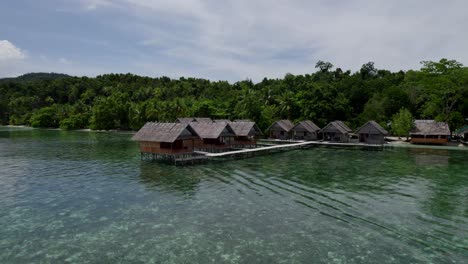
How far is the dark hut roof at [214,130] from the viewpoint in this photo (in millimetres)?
36694

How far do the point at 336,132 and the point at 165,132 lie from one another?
2895 cm

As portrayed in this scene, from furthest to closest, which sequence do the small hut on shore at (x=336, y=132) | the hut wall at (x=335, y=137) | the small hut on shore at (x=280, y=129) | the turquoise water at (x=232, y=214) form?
the small hut on shore at (x=280, y=129) < the hut wall at (x=335, y=137) < the small hut on shore at (x=336, y=132) < the turquoise water at (x=232, y=214)

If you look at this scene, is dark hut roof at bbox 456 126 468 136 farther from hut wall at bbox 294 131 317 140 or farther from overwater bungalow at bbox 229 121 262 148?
overwater bungalow at bbox 229 121 262 148

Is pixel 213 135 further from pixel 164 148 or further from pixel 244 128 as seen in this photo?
pixel 164 148

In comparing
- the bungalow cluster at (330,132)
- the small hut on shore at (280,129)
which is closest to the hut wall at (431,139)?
the bungalow cluster at (330,132)

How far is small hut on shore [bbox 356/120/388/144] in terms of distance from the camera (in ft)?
149

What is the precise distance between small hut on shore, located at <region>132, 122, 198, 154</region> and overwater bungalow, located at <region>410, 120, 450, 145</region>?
34794mm

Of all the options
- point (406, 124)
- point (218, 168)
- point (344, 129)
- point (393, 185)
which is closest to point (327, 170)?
point (393, 185)

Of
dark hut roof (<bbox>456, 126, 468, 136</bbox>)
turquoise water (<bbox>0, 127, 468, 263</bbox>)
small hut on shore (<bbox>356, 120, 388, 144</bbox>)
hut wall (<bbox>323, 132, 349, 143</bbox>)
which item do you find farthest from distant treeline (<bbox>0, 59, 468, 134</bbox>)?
turquoise water (<bbox>0, 127, 468, 263</bbox>)

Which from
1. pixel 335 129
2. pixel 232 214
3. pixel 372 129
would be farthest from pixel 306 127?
pixel 232 214

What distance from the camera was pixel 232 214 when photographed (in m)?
15.7

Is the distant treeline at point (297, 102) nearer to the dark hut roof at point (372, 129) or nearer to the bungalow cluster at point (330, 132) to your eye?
the bungalow cluster at point (330, 132)

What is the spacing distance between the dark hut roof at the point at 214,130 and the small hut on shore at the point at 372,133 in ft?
69.0

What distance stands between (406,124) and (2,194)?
1978 inches
